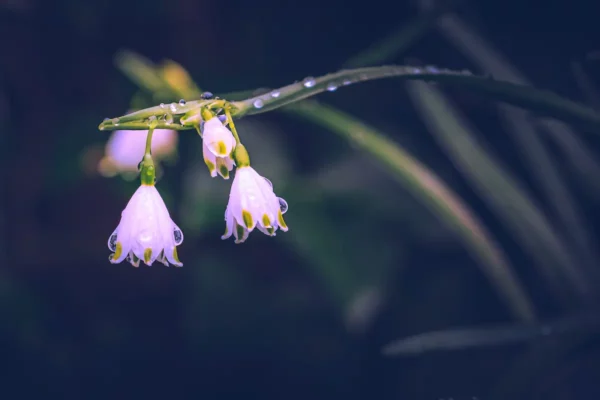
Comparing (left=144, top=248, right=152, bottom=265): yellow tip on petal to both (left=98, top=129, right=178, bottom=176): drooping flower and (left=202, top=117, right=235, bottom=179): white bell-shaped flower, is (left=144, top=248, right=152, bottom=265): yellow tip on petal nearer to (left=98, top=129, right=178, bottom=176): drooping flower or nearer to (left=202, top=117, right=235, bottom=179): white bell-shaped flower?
(left=202, top=117, right=235, bottom=179): white bell-shaped flower

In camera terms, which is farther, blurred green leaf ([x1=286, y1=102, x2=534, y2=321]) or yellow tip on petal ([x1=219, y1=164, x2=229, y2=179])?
blurred green leaf ([x1=286, y1=102, x2=534, y2=321])

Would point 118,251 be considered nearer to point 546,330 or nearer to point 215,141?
point 215,141

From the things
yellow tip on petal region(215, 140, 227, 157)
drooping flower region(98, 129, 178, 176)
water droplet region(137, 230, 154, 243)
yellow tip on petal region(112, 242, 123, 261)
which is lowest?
yellow tip on petal region(112, 242, 123, 261)

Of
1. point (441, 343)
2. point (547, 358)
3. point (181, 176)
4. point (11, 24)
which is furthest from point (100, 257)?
point (547, 358)

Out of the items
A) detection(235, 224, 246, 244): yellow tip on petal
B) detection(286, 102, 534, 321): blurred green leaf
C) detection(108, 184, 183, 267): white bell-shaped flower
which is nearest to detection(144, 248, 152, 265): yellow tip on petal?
detection(108, 184, 183, 267): white bell-shaped flower

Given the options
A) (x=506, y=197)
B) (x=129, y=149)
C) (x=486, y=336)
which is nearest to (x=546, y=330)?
(x=486, y=336)

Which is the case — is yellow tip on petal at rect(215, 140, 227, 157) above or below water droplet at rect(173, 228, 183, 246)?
above

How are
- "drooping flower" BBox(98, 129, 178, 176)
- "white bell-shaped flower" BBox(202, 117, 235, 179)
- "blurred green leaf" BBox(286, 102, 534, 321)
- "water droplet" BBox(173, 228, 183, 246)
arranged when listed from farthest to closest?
"drooping flower" BBox(98, 129, 178, 176)
"blurred green leaf" BBox(286, 102, 534, 321)
"water droplet" BBox(173, 228, 183, 246)
"white bell-shaped flower" BBox(202, 117, 235, 179)
